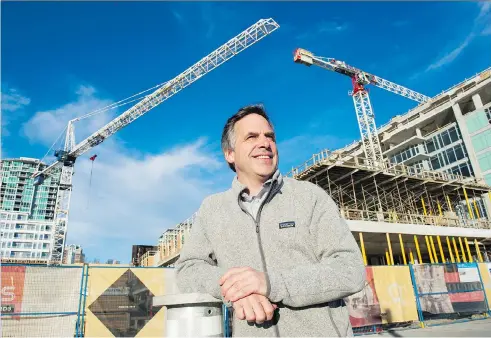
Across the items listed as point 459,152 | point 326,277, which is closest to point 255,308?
point 326,277

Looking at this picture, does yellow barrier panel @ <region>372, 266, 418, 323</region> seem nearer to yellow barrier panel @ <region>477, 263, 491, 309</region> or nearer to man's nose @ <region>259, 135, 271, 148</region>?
yellow barrier panel @ <region>477, 263, 491, 309</region>

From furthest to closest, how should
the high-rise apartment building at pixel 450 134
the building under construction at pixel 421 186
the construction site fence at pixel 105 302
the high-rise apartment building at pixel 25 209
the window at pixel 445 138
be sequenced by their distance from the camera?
the high-rise apartment building at pixel 25 209 < the window at pixel 445 138 < the high-rise apartment building at pixel 450 134 < the building under construction at pixel 421 186 < the construction site fence at pixel 105 302

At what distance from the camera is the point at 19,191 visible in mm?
146375

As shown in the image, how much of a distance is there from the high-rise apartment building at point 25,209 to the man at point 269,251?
134 meters

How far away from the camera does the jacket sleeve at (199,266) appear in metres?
1.50

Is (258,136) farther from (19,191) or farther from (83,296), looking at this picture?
(19,191)

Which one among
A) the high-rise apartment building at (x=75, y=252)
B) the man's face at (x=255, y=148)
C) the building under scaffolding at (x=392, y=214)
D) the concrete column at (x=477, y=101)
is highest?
the high-rise apartment building at (x=75, y=252)

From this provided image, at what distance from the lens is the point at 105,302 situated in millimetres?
7914

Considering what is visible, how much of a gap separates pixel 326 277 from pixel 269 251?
1.11 ft

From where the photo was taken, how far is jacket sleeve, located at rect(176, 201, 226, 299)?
4.91 feet

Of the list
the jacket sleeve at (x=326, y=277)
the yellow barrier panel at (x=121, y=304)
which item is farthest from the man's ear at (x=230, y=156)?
the yellow barrier panel at (x=121, y=304)

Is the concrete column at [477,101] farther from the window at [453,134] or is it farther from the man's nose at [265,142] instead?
the man's nose at [265,142]

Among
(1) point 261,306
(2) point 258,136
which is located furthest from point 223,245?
(2) point 258,136

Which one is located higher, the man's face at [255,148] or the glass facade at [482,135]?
the glass facade at [482,135]
